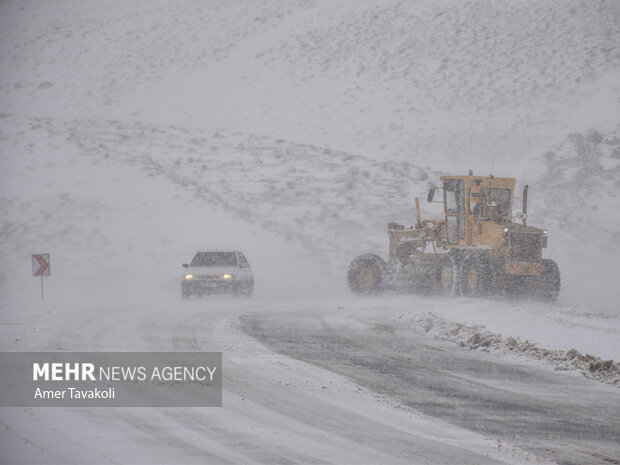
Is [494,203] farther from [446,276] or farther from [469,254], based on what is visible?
[446,276]

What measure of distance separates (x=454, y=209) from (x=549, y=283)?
3029 mm

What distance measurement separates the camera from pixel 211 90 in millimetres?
50906

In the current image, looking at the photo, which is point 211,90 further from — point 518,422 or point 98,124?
point 518,422

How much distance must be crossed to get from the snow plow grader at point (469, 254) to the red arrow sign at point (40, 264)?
27.0ft

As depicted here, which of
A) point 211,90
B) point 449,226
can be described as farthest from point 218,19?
point 449,226

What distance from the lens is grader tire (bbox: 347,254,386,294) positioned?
21266 millimetres

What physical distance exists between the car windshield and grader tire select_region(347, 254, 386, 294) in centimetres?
340

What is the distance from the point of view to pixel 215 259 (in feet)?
73.2

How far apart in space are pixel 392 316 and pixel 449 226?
444 centimetres

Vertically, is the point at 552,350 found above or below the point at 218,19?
below

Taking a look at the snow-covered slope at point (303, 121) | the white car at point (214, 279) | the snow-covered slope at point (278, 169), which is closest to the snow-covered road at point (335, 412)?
the snow-covered slope at point (278, 169)

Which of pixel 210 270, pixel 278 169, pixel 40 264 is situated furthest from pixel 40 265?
pixel 278 169

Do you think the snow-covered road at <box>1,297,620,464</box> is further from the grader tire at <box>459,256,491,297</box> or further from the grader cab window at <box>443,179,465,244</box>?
→ the grader cab window at <box>443,179,465,244</box>

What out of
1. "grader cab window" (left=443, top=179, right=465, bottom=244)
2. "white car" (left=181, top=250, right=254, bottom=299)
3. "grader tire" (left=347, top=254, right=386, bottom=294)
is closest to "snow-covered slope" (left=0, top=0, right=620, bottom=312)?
"grader cab window" (left=443, top=179, right=465, bottom=244)
